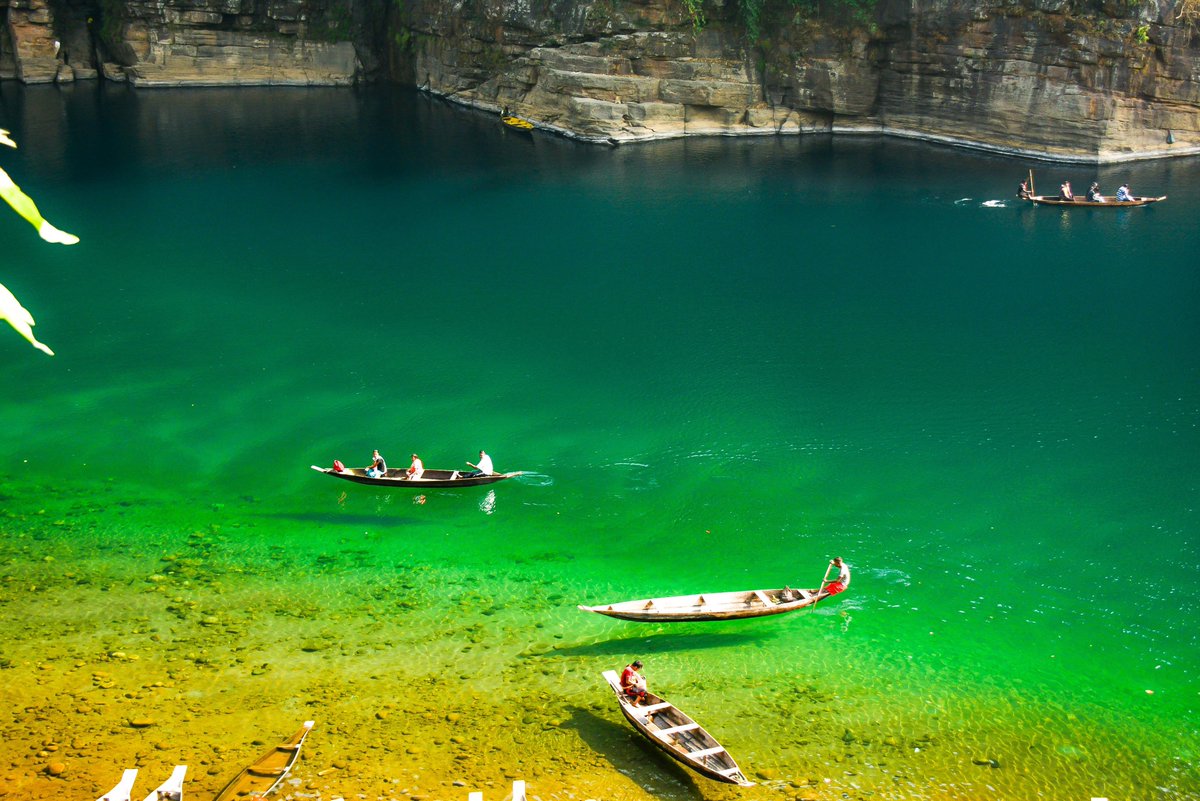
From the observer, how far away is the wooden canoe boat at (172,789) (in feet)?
69.6

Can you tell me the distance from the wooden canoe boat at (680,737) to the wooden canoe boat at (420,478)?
11863mm

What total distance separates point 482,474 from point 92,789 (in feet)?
53.0

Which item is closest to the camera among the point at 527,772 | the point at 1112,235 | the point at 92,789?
the point at 92,789

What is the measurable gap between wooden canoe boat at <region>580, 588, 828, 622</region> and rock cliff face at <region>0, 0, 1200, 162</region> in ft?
192

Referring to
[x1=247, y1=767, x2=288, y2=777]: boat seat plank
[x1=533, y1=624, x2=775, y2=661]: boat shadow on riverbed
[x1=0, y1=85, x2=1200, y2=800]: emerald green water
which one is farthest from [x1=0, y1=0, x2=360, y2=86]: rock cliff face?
[x1=247, y1=767, x2=288, y2=777]: boat seat plank

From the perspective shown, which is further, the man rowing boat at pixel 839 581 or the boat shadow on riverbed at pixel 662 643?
the man rowing boat at pixel 839 581

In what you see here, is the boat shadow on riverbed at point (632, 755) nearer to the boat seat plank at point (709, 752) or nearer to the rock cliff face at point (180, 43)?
the boat seat plank at point (709, 752)

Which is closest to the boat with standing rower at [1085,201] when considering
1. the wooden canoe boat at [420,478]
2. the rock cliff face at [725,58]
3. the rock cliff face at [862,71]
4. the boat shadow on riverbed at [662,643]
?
the rock cliff face at [862,71]

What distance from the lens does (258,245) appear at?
60.0 meters

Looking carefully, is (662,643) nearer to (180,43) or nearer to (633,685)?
(633,685)

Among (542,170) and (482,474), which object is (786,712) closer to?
(482,474)

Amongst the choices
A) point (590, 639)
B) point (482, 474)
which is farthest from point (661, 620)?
point (482, 474)

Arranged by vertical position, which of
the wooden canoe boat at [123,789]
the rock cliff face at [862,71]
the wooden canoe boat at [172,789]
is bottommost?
the wooden canoe boat at [172,789]

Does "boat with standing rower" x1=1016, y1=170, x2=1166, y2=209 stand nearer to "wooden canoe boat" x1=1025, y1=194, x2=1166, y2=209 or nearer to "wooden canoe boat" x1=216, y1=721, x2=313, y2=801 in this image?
"wooden canoe boat" x1=1025, y1=194, x2=1166, y2=209
